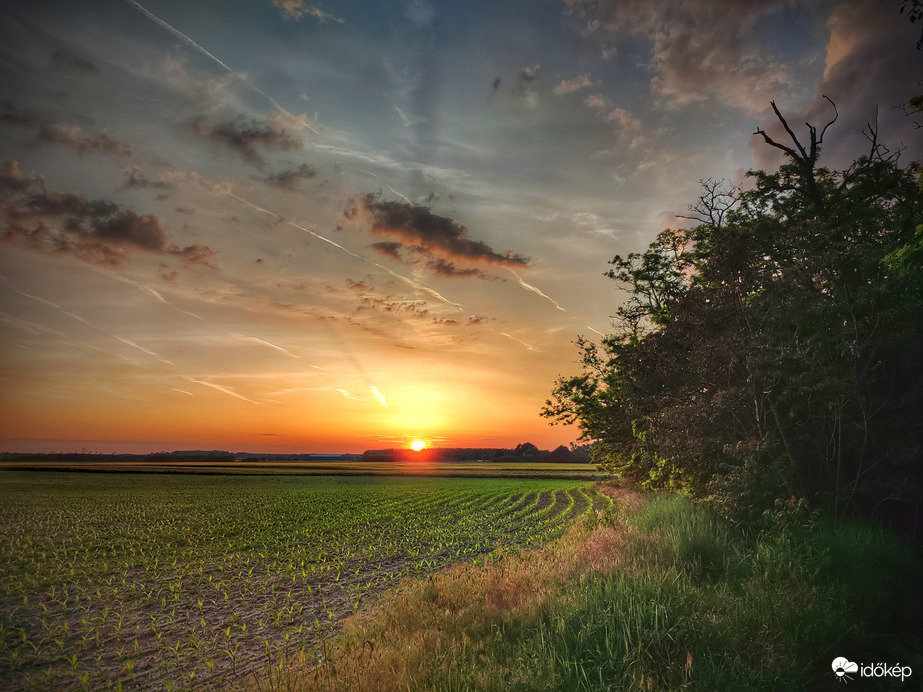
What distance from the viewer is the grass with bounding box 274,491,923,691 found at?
5.91m

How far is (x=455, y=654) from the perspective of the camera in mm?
6535

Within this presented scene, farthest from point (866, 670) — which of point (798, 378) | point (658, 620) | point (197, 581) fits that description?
point (197, 581)

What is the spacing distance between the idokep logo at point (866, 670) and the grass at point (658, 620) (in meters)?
0.16

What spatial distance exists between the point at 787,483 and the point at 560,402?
2749 cm

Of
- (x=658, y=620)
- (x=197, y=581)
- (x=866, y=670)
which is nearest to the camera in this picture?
(x=658, y=620)

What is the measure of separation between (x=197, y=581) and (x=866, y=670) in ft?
55.0

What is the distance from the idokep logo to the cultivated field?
25.1 feet

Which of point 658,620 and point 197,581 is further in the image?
point 197,581

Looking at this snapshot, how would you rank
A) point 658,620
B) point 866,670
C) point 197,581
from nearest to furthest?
point 658,620 < point 866,670 < point 197,581

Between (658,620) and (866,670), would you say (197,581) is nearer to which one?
(658,620)

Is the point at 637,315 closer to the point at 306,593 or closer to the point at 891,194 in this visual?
the point at 891,194

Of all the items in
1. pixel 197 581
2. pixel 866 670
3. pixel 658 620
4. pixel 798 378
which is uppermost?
pixel 798 378

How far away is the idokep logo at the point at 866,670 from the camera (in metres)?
6.65

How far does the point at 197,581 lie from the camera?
51.8 feet
